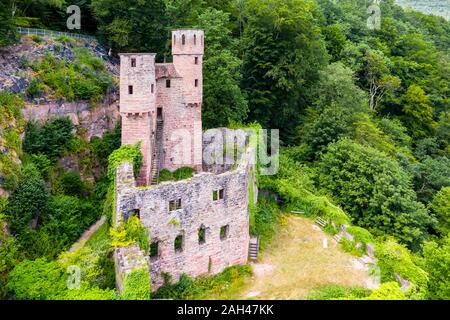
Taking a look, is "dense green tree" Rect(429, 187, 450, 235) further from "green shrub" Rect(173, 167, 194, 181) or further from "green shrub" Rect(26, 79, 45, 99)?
"green shrub" Rect(26, 79, 45, 99)

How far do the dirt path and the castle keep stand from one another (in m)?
2.03

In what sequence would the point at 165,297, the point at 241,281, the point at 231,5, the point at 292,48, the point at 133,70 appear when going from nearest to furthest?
the point at 165,297
the point at 241,281
the point at 133,70
the point at 292,48
the point at 231,5

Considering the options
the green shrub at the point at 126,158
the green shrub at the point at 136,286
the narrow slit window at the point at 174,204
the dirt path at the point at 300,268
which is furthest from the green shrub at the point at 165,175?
the green shrub at the point at 136,286

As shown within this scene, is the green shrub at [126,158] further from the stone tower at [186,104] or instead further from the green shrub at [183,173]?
the stone tower at [186,104]

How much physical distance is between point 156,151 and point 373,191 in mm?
16712

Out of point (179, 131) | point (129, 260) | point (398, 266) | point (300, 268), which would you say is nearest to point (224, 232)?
point (300, 268)

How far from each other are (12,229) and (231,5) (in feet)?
117

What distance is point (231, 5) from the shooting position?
50156 millimetres

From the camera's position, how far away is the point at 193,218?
22656 millimetres

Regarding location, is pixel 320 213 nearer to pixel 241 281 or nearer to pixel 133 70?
pixel 241 281

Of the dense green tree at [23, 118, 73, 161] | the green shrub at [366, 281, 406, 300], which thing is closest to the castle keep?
the dense green tree at [23, 118, 73, 161]

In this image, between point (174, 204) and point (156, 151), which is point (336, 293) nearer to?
point (174, 204)

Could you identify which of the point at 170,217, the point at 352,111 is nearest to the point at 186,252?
the point at 170,217

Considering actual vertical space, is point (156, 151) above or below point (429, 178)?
above
